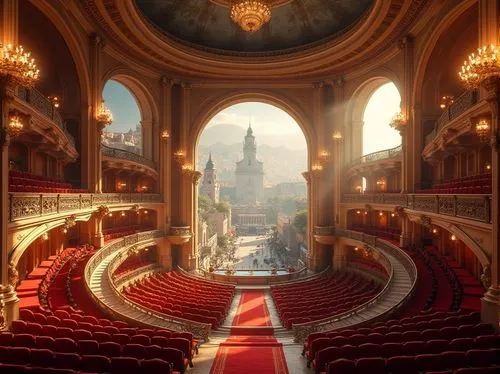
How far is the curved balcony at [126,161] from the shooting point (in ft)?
69.0

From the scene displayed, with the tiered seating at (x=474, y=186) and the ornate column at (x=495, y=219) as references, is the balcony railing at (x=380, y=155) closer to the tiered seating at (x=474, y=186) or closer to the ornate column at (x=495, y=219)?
the tiered seating at (x=474, y=186)

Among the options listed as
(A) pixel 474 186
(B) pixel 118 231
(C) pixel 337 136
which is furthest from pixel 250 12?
(B) pixel 118 231

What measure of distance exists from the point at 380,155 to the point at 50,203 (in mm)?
19038

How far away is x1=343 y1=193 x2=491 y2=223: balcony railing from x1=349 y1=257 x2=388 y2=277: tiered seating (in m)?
4.11

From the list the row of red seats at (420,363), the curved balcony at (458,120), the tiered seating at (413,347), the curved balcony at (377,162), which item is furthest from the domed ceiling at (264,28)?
the row of red seats at (420,363)

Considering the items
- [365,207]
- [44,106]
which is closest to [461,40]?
[365,207]

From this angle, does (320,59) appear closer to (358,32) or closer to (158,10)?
(358,32)

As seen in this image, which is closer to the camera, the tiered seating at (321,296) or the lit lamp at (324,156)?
the tiered seating at (321,296)

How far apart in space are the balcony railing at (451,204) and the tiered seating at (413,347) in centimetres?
288

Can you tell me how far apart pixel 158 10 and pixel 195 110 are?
23.8ft

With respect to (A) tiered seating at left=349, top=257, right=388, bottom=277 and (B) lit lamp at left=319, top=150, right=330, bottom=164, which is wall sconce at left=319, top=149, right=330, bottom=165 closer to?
(B) lit lamp at left=319, top=150, right=330, bottom=164

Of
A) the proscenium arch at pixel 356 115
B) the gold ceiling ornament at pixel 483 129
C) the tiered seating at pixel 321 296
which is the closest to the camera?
the gold ceiling ornament at pixel 483 129

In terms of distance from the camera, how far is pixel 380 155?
22812 millimetres

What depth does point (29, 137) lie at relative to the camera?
573 inches
